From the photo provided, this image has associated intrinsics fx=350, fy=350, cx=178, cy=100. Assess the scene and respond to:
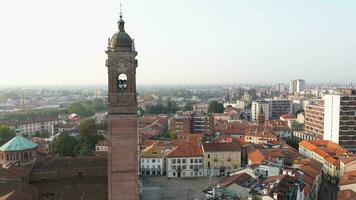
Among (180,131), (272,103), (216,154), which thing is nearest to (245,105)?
(272,103)

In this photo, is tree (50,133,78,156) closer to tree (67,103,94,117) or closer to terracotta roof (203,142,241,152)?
terracotta roof (203,142,241,152)

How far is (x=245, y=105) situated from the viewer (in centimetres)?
17075

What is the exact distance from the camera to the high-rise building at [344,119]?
72000 millimetres

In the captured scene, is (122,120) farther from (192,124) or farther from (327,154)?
(192,124)

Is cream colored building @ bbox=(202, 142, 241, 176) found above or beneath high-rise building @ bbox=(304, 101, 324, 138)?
beneath

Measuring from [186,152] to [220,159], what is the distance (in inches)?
239

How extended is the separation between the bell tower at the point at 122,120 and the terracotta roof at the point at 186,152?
100 ft

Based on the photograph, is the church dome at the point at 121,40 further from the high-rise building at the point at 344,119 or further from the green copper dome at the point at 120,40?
the high-rise building at the point at 344,119

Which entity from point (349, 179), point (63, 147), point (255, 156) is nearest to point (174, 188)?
point (255, 156)

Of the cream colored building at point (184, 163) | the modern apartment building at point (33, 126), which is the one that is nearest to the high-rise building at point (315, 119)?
the cream colored building at point (184, 163)

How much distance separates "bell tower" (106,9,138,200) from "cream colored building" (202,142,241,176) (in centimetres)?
3237

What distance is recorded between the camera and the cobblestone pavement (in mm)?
49406

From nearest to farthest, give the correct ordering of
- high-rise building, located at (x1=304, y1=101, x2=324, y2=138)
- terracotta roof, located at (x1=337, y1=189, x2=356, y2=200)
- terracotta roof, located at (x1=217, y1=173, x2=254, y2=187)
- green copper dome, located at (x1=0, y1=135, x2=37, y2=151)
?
terracotta roof, located at (x1=337, y1=189, x2=356, y2=200)
terracotta roof, located at (x1=217, y1=173, x2=254, y2=187)
green copper dome, located at (x1=0, y1=135, x2=37, y2=151)
high-rise building, located at (x1=304, y1=101, x2=324, y2=138)

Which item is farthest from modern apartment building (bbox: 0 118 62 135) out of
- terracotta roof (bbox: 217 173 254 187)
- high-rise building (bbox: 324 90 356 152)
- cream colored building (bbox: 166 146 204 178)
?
high-rise building (bbox: 324 90 356 152)
